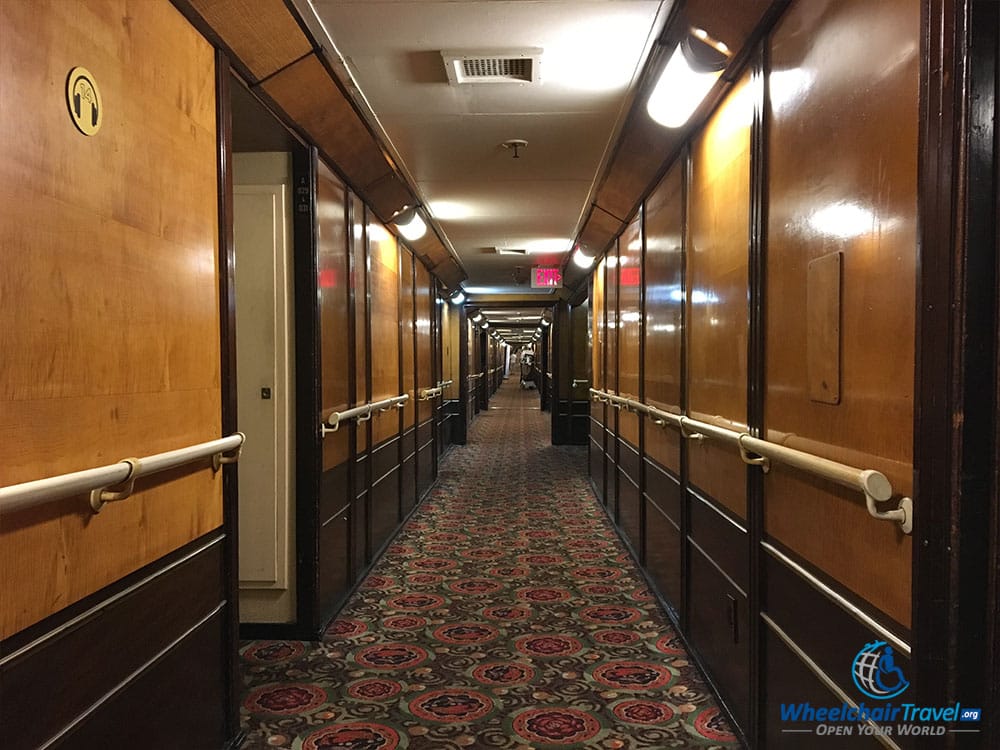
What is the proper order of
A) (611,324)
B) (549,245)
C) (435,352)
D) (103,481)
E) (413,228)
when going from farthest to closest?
(435,352), (549,245), (611,324), (413,228), (103,481)

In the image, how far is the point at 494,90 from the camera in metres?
3.22

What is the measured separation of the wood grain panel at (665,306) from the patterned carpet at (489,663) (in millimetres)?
957

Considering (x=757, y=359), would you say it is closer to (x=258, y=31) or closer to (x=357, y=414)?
(x=258, y=31)

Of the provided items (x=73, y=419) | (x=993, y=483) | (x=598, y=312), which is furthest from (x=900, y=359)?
(x=598, y=312)

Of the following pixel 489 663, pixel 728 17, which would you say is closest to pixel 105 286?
pixel 728 17

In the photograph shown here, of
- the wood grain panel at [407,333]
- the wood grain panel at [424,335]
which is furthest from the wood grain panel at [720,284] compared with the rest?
the wood grain panel at [424,335]

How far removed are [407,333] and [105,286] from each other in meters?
4.52

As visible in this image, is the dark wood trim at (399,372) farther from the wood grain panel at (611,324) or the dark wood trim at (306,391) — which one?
the dark wood trim at (306,391)

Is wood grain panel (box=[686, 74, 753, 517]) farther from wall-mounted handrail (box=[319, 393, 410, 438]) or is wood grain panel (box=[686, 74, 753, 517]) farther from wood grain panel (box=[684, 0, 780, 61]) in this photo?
wall-mounted handrail (box=[319, 393, 410, 438])

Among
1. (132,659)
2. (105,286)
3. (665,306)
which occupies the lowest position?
(132,659)

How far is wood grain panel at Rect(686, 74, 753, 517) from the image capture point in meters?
2.37

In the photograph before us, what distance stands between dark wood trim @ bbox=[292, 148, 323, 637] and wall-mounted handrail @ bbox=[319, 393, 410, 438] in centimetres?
12

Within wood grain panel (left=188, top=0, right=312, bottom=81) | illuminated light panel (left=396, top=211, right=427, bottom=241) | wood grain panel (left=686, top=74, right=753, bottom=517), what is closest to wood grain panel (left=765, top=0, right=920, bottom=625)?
wood grain panel (left=686, top=74, right=753, bottom=517)

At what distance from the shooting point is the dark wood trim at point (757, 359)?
84.7 inches
